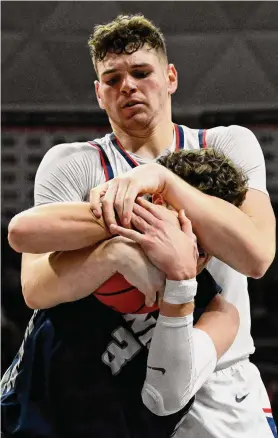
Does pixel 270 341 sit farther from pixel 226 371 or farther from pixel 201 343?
pixel 201 343

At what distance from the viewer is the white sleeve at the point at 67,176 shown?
2252 millimetres

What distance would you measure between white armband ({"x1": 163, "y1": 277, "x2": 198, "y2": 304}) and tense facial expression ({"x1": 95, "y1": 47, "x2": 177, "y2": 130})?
0.61 metres

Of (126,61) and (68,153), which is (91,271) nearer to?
(68,153)

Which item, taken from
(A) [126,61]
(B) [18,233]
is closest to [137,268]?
(B) [18,233]

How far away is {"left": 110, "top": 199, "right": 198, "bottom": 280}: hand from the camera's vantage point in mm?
1937

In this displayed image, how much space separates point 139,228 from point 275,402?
2247 millimetres

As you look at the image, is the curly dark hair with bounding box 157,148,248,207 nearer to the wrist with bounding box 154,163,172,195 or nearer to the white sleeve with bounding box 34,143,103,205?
the wrist with bounding box 154,163,172,195

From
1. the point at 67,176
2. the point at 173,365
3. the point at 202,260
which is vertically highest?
the point at 67,176

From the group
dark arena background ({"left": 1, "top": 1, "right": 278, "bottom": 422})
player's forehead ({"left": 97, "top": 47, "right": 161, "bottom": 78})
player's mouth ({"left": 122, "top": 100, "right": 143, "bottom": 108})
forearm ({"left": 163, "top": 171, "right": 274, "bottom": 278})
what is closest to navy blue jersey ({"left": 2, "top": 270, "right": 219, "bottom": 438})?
forearm ({"left": 163, "top": 171, "right": 274, "bottom": 278})

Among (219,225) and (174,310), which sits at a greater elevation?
(219,225)

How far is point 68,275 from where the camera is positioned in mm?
1989

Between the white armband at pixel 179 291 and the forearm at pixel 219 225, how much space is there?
5.3 inches

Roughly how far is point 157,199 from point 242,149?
43cm

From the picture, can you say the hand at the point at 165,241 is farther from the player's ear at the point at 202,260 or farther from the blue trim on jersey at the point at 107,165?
the blue trim on jersey at the point at 107,165
